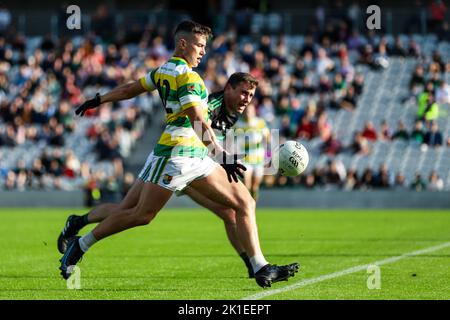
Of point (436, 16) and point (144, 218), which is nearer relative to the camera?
point (144, 218)

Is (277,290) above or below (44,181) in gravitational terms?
above

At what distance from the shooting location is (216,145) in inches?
362

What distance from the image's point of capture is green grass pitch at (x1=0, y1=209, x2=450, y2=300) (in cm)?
966

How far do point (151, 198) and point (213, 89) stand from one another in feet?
78.9

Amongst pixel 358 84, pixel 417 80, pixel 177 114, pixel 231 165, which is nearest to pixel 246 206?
pixel 231 165

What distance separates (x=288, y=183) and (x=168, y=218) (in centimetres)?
658

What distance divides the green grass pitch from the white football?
3.79 ft

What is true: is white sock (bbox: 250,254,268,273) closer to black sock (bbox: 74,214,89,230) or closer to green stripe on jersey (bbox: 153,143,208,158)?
green stripe on jersey (bbox: 153,143,208,158)

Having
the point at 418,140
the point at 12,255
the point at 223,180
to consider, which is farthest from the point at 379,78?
the point at 223,180

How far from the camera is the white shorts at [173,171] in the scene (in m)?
9.55

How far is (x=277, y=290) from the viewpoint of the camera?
9.70m

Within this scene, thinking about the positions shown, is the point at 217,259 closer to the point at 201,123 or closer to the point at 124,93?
the point at 124,93

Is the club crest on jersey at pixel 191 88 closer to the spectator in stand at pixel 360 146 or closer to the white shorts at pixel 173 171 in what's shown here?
the white shorts at pixel 173 171
